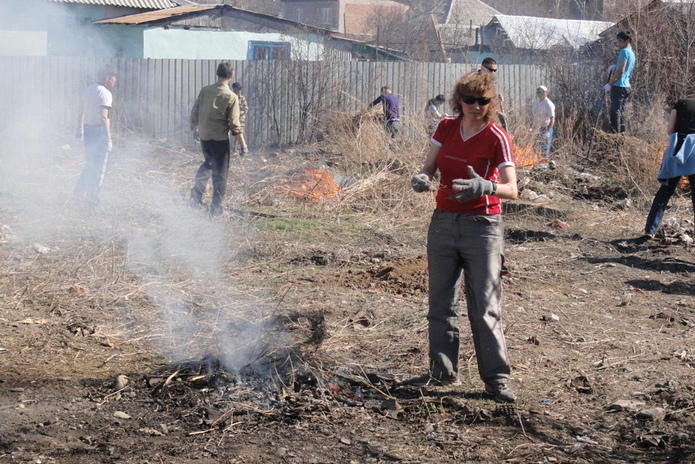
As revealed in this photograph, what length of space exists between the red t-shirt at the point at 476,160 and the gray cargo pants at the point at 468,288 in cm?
6

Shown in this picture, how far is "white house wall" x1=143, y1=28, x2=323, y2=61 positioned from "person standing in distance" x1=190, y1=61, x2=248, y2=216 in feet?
42.2

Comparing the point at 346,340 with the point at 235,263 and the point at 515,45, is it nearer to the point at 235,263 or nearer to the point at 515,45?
the point at 235,263

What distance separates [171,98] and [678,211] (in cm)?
1067

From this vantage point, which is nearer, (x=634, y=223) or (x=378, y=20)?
(x=634, y=223)

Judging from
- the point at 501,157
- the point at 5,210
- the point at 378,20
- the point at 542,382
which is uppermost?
the point at 378,20

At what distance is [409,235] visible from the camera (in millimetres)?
9594

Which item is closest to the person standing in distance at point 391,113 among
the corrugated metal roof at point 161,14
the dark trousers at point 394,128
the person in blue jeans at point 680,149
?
the dark trousers at point 394,128

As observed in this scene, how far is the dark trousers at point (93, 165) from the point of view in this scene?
32.6 ft

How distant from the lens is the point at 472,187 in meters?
3.94

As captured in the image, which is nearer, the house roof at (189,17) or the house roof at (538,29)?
the house roof at (189,17)

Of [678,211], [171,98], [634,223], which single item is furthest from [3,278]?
[171,98]

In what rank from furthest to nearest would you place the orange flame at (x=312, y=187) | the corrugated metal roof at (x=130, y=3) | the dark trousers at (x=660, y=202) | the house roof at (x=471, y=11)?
1. the house roof at (x=471, y=11)
2. the orange flame at (x=312, y=187)
3. the corrugated metal roof at (x=130, y=3)
4. the dark trousers at (x=660, y=202)

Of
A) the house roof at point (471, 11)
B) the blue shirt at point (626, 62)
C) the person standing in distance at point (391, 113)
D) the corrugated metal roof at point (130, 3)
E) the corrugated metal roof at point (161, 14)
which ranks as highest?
the house roof at point (471, 11)

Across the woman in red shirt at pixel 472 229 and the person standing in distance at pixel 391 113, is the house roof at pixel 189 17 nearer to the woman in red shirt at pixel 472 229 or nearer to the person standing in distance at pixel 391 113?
the person standing in distance at pixel 391 113
